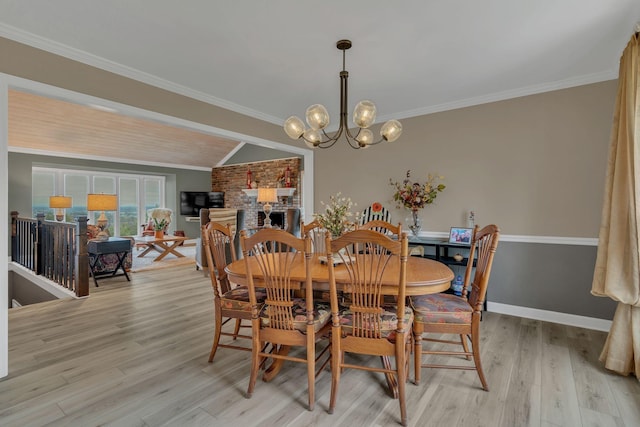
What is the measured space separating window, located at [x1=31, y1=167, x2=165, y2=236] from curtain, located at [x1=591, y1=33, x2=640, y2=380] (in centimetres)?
912

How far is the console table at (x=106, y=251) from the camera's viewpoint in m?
4.82

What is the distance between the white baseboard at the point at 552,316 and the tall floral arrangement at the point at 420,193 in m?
1.38

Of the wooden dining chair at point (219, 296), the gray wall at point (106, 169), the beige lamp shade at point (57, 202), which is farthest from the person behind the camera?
the gray wall at point (106, 169)

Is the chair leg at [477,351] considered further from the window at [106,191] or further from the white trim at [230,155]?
the window at [106,191]

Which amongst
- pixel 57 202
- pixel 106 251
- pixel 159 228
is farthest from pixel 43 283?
pixel 159 228

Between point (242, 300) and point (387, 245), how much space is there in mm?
1258

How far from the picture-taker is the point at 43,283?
4.76 meters

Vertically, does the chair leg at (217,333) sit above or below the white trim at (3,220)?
below

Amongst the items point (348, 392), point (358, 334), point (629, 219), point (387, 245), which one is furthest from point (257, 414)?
point (629, 219)

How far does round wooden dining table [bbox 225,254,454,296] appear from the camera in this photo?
6.43 feet

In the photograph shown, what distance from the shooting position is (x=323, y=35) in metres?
2.40

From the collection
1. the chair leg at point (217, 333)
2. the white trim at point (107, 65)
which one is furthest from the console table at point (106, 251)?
the chair leg at point (217, 333)

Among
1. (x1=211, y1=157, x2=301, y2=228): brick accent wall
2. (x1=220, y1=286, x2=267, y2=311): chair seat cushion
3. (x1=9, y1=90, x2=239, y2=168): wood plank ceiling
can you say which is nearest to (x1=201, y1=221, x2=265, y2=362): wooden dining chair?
(x1=220, y1=286, x2=267, y2=311): chair seat cushion

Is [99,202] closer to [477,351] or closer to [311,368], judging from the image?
[311,368]
